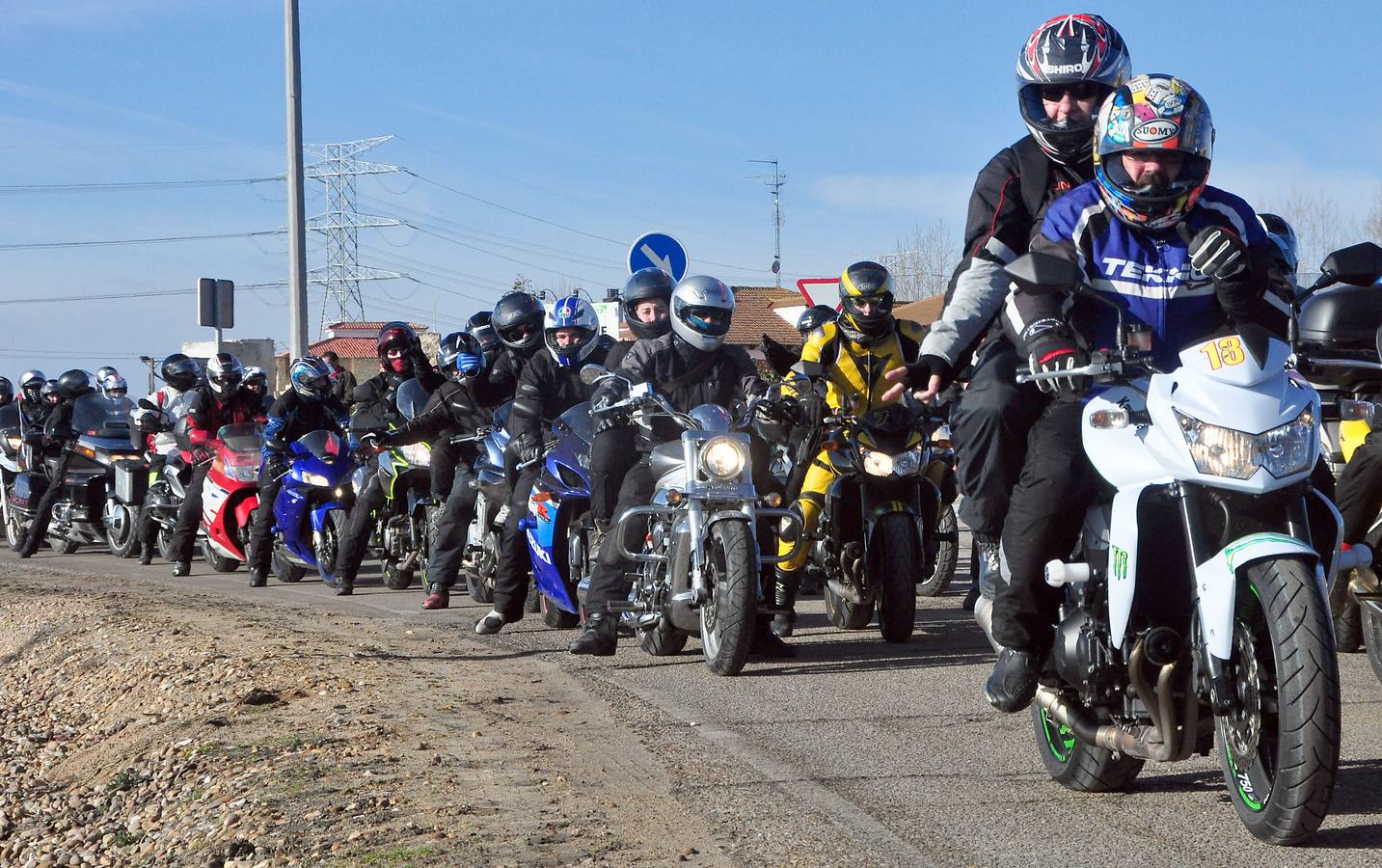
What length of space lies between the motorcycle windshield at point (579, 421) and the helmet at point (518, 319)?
1865mm

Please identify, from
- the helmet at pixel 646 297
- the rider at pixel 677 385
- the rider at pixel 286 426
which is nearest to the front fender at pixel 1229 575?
the rider at pixel 677 385

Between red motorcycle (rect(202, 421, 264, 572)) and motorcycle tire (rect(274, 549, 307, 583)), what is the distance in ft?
1.80

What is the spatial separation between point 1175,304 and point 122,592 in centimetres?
1109

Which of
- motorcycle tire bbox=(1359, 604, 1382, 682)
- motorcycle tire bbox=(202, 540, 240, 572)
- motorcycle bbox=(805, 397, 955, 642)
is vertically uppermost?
motorcycle bbox=(805, 397, 955, 642)

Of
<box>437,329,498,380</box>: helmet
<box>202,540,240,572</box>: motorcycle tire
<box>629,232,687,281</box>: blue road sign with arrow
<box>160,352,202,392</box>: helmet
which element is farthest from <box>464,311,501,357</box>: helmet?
<box>160,352,202,392</box>: helmet

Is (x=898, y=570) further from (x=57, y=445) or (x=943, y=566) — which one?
(x=57, y=445)

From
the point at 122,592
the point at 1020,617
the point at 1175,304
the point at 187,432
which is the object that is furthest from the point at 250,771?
the point at 187,432

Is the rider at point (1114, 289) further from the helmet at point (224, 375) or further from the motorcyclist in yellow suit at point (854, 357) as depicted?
the helmet at point (224, 375)

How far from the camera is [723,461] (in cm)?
820

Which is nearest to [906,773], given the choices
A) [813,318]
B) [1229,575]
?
[1229,575]

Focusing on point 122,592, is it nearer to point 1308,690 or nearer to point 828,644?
point 828,644

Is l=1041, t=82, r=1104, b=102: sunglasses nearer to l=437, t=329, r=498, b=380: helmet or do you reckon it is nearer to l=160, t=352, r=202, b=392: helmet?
l=437, t=329, r=498, b=380: helmet

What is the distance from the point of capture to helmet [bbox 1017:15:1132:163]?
5.93 metres

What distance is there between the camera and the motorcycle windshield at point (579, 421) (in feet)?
31.4
